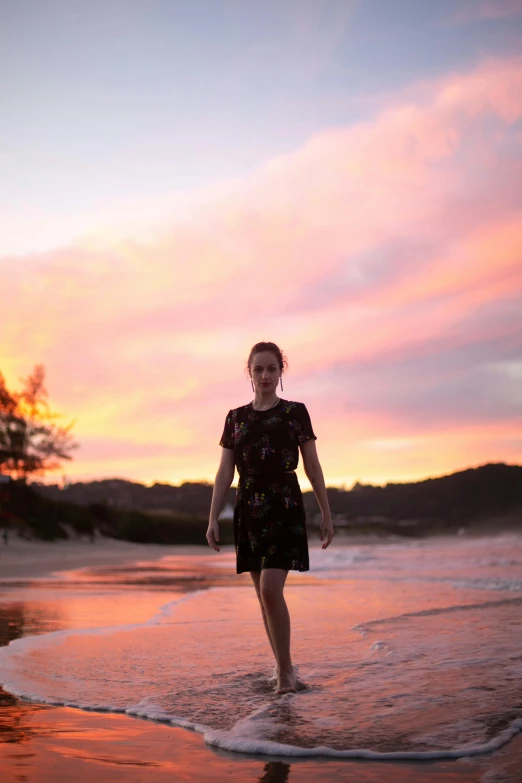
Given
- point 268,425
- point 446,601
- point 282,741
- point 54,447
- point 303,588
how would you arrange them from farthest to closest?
point 54,447, point 303,588, point 446,601, point 268,425, point 282,741

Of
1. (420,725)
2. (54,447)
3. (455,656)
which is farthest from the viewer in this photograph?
(54,447)

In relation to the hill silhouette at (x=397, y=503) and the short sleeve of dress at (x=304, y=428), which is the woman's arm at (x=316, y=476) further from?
the hill silhouette at (x=397, y=503)

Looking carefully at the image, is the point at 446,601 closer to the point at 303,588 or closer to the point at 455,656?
the point at 303,588

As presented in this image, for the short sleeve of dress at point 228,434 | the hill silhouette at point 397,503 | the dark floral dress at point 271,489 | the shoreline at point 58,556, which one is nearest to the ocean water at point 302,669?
the dark floral dress at point 271,489

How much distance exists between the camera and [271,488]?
461 centimetres

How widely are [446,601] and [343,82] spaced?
293 inches

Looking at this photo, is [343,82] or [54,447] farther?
[54,447]

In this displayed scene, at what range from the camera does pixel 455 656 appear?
218 inches

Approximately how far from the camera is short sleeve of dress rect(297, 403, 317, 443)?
469 cm

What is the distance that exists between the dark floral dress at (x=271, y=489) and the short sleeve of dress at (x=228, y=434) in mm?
90

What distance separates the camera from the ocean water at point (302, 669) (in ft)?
11.7

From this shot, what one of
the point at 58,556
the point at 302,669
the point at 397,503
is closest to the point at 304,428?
the point at 302,669

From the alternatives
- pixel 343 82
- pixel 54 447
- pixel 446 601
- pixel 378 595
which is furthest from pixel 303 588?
pixel 54 447

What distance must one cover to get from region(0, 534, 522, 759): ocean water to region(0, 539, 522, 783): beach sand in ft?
0.36
